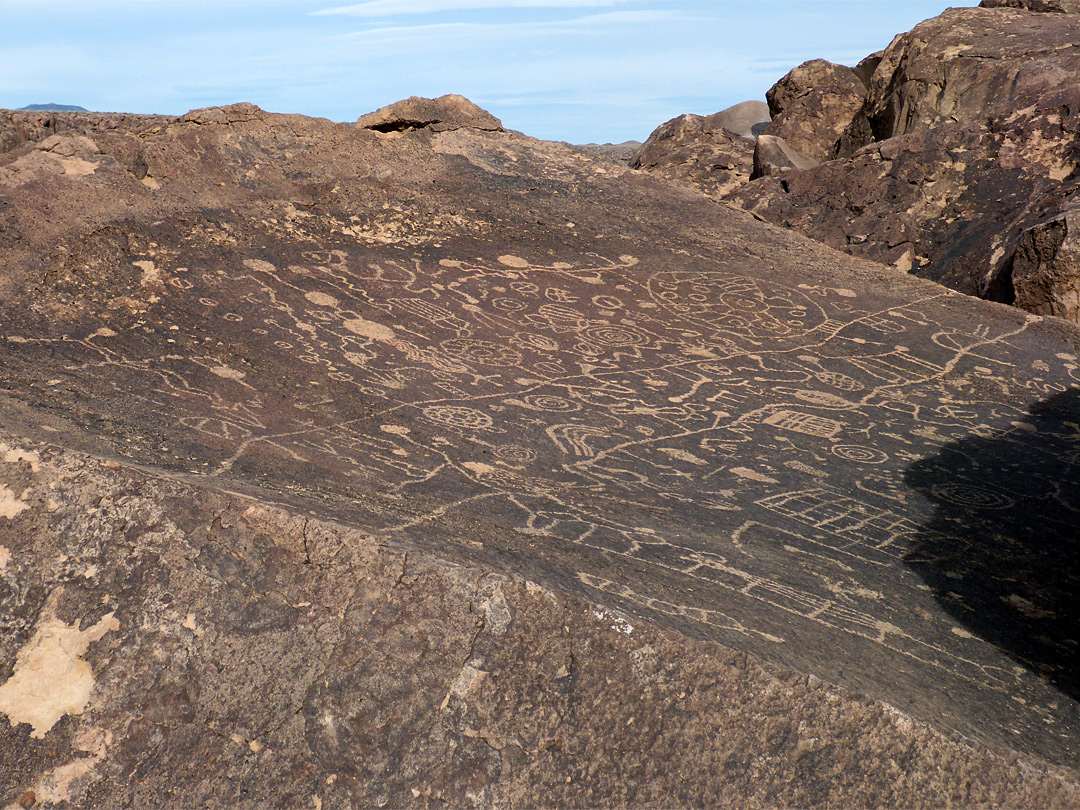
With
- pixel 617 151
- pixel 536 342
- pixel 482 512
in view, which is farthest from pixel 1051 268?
pixel 617 151

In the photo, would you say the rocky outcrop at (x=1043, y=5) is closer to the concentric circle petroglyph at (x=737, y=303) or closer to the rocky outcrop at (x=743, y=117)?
the concentric circle petroglyph at (x=737, y=303)

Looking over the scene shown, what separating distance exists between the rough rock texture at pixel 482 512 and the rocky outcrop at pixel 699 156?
3544 millimetres

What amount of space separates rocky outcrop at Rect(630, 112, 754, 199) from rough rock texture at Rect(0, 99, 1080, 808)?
11.6ft

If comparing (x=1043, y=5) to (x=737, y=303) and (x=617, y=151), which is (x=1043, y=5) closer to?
(x=737, y=303)

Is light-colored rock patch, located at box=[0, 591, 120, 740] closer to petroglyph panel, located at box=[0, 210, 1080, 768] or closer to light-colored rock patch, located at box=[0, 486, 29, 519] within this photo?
light-colored rock patch, located at box=[0, 486, 29, 519]

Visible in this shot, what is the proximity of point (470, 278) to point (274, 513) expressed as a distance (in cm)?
330

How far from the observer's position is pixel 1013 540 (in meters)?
3.13

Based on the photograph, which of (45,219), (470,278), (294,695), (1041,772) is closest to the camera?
(1041,772)

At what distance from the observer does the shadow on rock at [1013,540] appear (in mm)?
2498

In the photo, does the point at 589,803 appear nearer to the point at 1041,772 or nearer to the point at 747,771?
the point at 747,771

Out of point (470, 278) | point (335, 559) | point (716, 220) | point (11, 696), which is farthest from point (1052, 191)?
point (11, 696)

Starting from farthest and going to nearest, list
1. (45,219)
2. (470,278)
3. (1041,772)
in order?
(470,278)
(45,219)
(1041,772)

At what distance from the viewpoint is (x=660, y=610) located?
2.23 metres

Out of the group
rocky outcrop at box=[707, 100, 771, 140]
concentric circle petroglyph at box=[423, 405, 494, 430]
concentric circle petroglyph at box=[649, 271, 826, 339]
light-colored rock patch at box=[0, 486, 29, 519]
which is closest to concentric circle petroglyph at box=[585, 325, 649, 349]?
concentric circle petroglyph at box=[649, 271, 826, 339]
